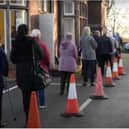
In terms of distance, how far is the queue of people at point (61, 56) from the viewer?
9891 mm

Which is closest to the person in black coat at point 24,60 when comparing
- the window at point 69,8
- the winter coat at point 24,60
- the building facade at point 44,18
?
the winter coat at point 24,60

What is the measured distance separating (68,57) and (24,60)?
4828 mm

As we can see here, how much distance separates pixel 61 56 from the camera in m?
14.8

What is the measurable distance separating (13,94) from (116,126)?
556 cm

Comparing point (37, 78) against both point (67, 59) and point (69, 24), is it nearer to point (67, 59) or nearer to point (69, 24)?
point (67, 59)

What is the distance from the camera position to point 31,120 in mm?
8883

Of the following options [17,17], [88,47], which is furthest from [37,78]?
[17,17]

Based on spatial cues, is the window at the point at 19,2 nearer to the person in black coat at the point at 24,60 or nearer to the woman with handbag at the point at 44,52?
the woman with handbag at the point at 44,52

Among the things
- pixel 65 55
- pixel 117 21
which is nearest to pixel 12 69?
pixel 65 55

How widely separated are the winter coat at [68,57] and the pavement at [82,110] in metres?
0.76

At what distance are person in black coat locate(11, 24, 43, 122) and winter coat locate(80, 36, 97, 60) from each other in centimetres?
730

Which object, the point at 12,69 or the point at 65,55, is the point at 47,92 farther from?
the point at 12,69

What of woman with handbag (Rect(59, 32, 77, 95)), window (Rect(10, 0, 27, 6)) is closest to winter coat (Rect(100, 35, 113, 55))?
window (Rect(10, 0, 27, 6))

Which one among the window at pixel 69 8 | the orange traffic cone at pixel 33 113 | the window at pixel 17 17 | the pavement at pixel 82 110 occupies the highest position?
the window at pixel 69 8
